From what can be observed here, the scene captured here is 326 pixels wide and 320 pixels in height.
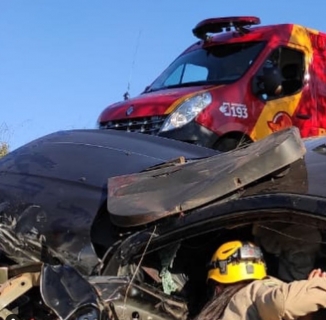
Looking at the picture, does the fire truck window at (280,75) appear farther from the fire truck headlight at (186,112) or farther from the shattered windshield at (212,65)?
the fire truck headlight at (186,112)

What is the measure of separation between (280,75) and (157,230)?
534 cm

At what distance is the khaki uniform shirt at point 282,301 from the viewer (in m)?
2.55

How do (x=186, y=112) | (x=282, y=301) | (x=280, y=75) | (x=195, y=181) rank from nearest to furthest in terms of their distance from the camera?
(x=282, y=301), (x=195, y=181), (x=186, y=112), (x=280, y=75)

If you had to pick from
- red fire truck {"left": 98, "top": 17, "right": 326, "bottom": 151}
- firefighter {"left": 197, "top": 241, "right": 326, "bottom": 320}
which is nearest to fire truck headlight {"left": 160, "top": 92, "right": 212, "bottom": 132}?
red fire truck {"left": 98, "top": 17, "right": 326, "bottom": 151}

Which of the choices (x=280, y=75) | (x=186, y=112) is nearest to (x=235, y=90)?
(x=280, y=75)

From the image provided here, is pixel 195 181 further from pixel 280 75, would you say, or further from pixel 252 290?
pixel 280 75

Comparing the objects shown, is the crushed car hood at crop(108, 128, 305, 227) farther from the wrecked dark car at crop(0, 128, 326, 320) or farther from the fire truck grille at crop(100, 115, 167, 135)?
the fire truck grille at crop(100, 115, 167, 135)

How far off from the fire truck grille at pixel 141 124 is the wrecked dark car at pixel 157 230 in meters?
3.84

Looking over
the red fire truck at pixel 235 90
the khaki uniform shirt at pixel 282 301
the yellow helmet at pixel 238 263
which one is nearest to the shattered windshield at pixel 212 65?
the red fire truck at pixel 235 90

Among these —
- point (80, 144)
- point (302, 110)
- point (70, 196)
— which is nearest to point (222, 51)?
point (302, 110)

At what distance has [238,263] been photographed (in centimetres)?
286

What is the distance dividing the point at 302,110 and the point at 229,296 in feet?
18.5

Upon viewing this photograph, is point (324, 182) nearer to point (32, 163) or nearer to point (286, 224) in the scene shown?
point (286, 224)

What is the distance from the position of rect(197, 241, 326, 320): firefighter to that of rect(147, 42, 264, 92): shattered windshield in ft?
16.8
